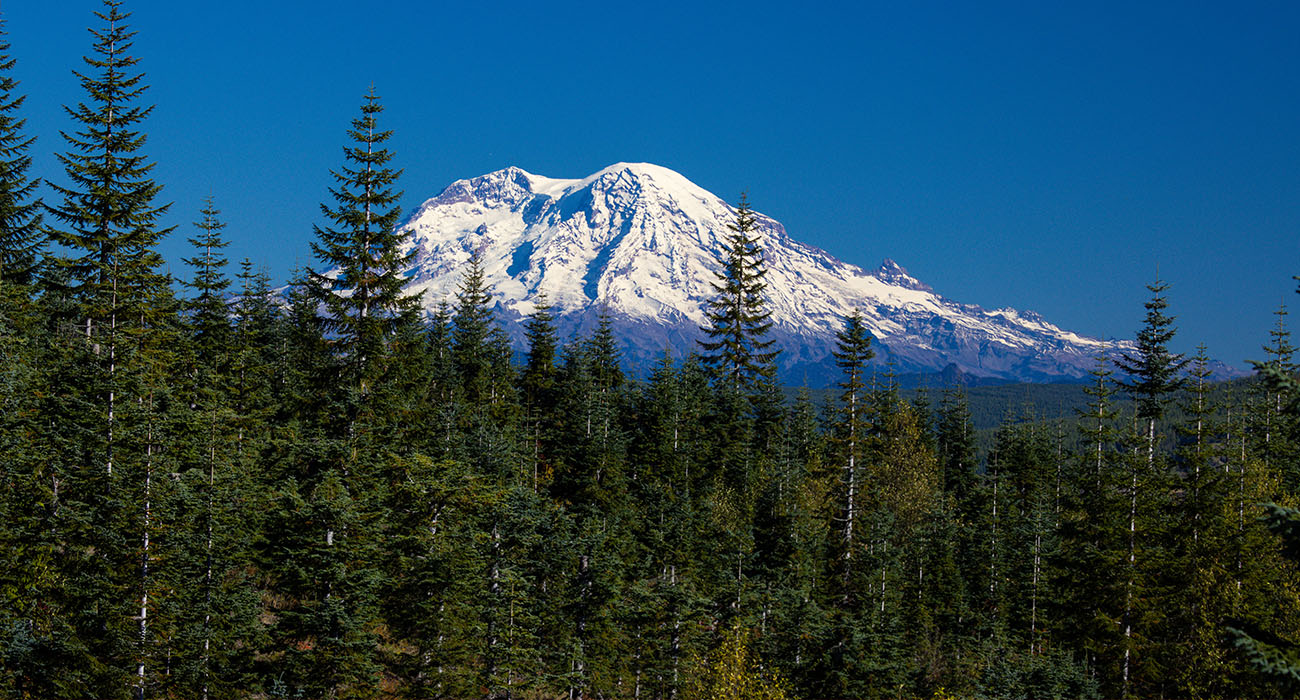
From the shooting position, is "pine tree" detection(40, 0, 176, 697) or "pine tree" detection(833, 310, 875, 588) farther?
"pine tree" detection(833, 310, 875, 588)

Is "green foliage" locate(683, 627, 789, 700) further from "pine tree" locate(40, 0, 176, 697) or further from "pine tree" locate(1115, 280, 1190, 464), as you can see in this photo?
"pine tree" locate(1115, 280, 1190, 464)

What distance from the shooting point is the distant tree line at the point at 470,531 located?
2414cm

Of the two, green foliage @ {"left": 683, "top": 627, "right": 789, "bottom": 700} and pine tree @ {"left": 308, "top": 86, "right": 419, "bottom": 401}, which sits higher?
pine tree @ {"left": 308, "top": 86, "right": 419, "bottom": 401}

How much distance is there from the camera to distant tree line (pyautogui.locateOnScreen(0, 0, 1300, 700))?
79.2 ft

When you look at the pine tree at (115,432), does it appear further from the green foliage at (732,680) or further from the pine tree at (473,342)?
the pine tree at (473,342)

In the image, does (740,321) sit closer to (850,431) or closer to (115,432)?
(850,431)

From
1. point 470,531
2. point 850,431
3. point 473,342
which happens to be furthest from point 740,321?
point 470,531

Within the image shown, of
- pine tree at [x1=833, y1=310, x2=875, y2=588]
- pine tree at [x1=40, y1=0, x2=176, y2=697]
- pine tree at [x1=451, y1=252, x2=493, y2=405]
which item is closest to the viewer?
pine tree at [x1=40, y1=0, x2=176, y2=697]

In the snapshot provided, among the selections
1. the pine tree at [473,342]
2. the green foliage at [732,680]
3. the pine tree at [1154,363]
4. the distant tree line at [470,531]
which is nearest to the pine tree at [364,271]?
the distant tree line at [470,531]

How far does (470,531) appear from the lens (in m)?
29.8

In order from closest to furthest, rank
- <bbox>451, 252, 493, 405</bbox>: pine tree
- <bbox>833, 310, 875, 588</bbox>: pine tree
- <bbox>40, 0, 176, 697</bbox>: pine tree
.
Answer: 1. <bbox>40, 0, 176, 697</bbox>: pine tree
2. <bbox>833, 310, 875, 588</bbox>: pine tree
3. <bbox>451, 252, 493, 405</bbox>: pine tree

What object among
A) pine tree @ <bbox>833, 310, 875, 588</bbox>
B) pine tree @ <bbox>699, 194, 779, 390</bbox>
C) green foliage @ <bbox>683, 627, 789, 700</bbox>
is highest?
pine tree @ <bbox>699, 194, 779, 390</bbox>

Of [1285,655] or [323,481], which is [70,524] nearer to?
[323,481]

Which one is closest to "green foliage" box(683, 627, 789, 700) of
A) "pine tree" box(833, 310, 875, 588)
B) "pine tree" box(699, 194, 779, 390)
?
"pine tree" box(833, 310, 875, 588)
